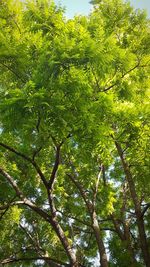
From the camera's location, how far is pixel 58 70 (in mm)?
6328

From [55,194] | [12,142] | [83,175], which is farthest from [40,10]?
[55,194]

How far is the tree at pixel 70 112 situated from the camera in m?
6.09

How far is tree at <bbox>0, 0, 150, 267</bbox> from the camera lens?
6094mm

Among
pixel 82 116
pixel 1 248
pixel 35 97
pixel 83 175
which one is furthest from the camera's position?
pixel 1 248

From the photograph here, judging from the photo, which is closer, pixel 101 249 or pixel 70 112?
pixel 70 112

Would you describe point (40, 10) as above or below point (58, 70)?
above

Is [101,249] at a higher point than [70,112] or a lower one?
lower

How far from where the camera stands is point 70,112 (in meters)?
6.11

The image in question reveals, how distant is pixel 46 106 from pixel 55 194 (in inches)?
280

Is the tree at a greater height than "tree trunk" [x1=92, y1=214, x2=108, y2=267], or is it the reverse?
the tree

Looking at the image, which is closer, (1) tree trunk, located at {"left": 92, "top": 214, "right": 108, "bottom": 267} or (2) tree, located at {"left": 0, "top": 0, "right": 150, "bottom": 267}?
(2) tree, located at {"left": 0, "top": 0, "right": 150, "bottom": 267}

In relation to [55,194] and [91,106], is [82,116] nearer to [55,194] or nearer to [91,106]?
[91,106]

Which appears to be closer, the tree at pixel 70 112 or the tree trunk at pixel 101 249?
the tree at pixel 70 112

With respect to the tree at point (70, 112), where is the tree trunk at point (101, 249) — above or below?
below
